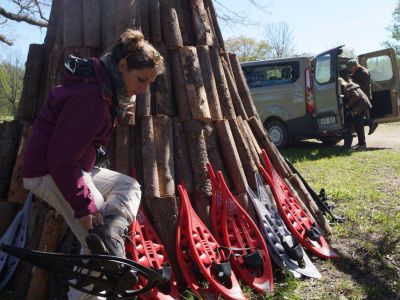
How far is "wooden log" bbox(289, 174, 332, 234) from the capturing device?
5000 mm

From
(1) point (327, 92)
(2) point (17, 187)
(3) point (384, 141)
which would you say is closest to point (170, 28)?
(2) point (17, 187)

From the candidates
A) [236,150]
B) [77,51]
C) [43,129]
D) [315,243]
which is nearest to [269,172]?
[236,150]

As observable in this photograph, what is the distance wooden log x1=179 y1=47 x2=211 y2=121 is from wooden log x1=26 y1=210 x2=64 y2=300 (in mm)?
1584

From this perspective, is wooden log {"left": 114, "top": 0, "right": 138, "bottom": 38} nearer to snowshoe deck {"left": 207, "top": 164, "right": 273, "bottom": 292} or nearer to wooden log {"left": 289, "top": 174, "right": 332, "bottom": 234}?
snowshoe deck {"left": 207, "top": 164, "right": 273, "bottom": 292}

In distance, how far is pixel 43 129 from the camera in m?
2.72

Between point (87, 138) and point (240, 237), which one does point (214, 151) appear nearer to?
point (240, 237)

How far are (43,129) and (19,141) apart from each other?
6.43 feet

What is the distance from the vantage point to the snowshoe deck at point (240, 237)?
3797 millimetres

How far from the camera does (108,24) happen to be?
4.32 metres

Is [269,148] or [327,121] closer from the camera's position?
[269,148]

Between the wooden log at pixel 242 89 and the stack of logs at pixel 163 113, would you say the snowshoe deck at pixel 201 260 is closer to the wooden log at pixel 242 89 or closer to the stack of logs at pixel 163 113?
the stack of logs at pixel 163 113

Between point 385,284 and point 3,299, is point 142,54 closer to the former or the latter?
point 3,299

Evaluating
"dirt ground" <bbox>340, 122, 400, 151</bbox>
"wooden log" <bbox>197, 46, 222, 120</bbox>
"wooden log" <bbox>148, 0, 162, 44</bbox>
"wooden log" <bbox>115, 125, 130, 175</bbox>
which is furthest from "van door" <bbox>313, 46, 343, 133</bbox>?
"wooden log" <bbox>115, 125, 130, 175</bbox>

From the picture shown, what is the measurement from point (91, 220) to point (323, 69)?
8.88 meters
